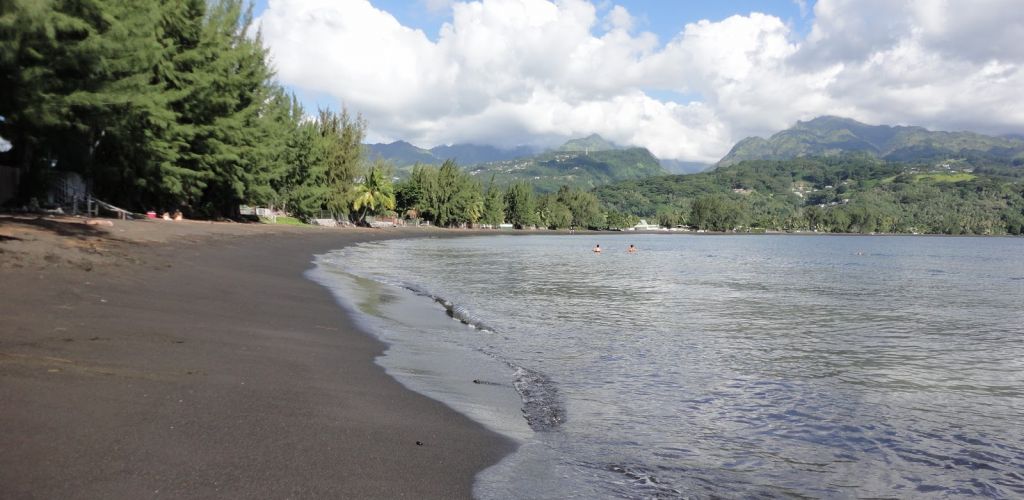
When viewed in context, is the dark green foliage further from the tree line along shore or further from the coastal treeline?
the coastal treeline

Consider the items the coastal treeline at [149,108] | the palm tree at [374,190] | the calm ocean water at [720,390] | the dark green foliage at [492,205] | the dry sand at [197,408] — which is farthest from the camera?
the dark green foliage at [492,205]

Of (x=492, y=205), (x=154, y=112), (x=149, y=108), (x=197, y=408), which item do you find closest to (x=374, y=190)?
(x=492, y=205)

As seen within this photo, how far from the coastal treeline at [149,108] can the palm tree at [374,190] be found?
65.7ft

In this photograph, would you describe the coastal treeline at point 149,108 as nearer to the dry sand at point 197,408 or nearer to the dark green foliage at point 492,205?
the dry sand at point 197,408

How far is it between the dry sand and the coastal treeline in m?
10.1

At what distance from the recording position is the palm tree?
99500mm

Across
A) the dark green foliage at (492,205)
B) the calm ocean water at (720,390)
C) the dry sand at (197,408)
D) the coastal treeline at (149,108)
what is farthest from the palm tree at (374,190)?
the dry sand at (197,408)

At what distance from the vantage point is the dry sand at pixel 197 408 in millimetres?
4488

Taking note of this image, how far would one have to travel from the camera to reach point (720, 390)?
31.9 feet

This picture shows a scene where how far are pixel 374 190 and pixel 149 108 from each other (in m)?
74.1

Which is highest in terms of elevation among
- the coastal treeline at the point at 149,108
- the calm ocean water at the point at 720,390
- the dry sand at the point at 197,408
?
the coastal treeline at the point at 149,108

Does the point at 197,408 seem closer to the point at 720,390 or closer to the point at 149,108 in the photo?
the point at 720,390

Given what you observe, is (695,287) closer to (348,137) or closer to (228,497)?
(228,497)

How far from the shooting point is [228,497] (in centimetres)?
426
